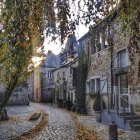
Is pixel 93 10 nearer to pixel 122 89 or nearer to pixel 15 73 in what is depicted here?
pixel 15 73

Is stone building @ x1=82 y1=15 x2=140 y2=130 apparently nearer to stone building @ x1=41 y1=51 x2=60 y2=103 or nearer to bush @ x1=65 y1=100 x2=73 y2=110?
bush @ x1=65 y1=100 x2=73 y2=110

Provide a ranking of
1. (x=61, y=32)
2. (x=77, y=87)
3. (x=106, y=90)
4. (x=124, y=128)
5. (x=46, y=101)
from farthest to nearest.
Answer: (x=46, y=101) → (x=77, y=87) → (x=106, y=90) → (x=124, y=128) → (x=61, y=32)

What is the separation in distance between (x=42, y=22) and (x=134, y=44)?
1462mm

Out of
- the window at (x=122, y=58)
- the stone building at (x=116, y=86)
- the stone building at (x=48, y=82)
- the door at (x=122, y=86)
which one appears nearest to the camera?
the stone building at (x=116, y=86)

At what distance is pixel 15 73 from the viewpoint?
10398 mm

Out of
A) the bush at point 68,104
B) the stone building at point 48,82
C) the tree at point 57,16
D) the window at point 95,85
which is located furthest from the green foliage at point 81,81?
the tree at point 57,16

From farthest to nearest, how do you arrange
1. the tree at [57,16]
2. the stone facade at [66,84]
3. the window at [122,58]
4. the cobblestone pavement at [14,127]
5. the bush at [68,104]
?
the stone facade at [66,84] < the bush at [68,104] < the window at [122,58] < the cobblestone pavement at [14,127] < the tree at [57,16]

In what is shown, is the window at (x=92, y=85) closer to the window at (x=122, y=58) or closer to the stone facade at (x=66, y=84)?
the window at (x=122, y=58)

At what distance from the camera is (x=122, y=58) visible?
20422 millimetres

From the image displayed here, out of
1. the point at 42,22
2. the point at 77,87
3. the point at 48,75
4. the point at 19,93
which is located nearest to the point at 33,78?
the point at 48,75

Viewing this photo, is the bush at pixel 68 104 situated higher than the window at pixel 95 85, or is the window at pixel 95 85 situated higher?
the window at pixel 95 85

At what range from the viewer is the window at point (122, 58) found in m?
19.9

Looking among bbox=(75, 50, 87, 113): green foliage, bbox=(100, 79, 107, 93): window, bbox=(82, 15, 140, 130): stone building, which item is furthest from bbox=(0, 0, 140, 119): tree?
bbox=(75, 50, 87, 113): green foliage

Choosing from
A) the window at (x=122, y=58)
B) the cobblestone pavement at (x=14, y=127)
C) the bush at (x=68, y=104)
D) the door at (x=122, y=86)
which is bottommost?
the cobblestone pavement at (x=14, y=127)
